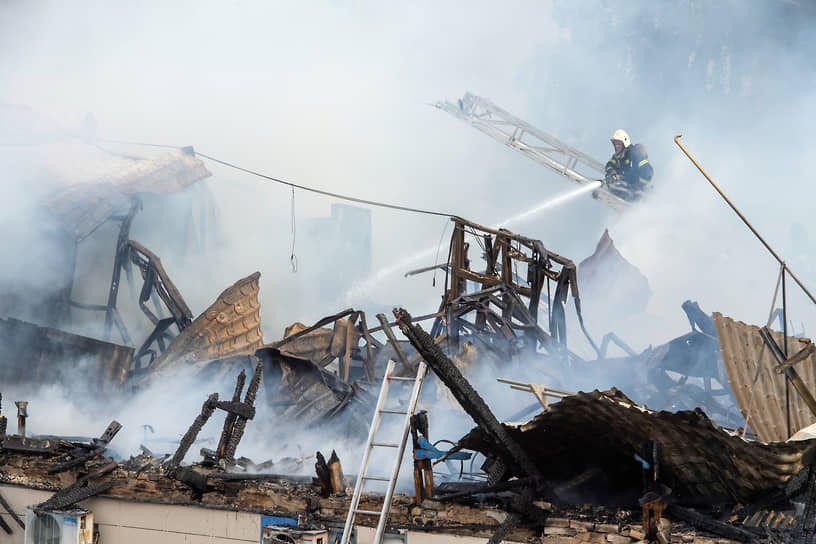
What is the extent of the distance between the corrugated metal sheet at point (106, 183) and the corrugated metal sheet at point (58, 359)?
306cm

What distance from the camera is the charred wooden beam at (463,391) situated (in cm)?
575

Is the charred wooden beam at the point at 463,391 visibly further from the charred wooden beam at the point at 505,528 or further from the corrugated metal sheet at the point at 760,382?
the corrugated metal sheet at the point at 760,382

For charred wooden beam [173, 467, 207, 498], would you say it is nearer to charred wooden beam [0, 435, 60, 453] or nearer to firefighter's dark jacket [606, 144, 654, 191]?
charred wooden beam [0, 435, 60, 453]

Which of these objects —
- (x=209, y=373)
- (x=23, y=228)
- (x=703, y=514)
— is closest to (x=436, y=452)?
(x=703, y=514)

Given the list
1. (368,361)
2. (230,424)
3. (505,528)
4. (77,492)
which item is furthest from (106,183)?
(505,528)

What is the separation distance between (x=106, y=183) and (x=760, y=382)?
1527 cm

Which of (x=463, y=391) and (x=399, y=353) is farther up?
(x=399, y=353)

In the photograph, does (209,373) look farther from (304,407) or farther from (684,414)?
(684,414)

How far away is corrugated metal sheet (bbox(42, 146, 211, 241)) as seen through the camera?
1684 centimetres

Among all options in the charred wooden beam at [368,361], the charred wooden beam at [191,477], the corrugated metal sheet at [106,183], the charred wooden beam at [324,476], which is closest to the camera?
the charred wooden beam at [324,476]

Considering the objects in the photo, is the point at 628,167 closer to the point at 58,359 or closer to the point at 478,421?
the point at 478,421

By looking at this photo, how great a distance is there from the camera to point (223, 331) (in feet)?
47.8

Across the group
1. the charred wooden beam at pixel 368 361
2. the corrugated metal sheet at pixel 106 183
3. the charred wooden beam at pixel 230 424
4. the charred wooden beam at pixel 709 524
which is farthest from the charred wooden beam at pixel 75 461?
the corrugated metal sheet at pixel 106 183

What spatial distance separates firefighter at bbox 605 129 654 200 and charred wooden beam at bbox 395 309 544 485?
11.3m
